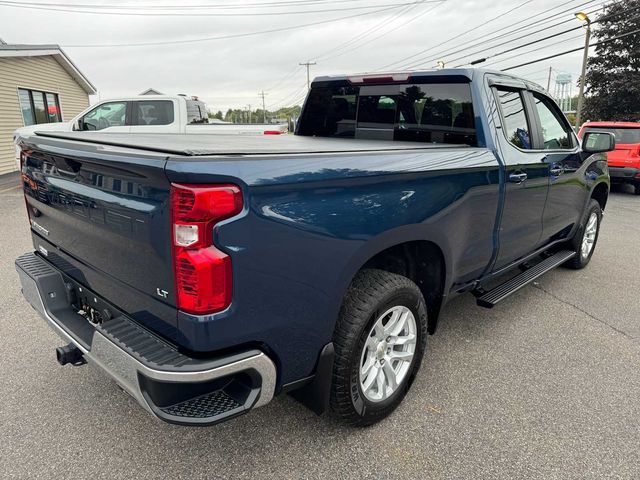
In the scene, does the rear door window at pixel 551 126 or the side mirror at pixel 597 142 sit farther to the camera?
the side mirror at pixel 597 142

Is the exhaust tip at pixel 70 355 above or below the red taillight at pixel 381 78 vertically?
below

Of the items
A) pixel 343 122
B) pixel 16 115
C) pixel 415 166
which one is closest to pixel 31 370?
pixel 415 166

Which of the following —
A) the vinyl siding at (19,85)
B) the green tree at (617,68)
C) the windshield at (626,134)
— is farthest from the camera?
the green tree at (617,68)

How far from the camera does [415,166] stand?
8.00 ft

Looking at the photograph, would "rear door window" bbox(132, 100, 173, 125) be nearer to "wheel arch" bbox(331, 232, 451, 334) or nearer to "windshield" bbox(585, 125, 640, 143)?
"wheel arch" bbox(331, 232, 451, 334)

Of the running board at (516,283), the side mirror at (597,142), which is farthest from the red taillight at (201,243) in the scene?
the side mirror at (597,142)

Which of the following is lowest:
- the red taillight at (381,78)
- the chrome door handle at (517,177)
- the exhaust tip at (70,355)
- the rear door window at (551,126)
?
the exhaust tip at (70,355)

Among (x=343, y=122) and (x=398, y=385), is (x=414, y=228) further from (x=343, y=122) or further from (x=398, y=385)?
(x=343, y=122)

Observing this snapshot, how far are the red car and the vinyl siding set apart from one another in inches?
649

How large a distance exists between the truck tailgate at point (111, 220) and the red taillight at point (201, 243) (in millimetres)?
61

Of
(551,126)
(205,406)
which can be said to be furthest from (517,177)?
(205,406)

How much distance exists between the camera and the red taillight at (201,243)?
1.67 meters

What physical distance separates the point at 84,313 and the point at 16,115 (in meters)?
16.0

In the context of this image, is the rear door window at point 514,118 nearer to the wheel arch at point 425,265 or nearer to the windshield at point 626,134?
the wheel arch at point 425,265
